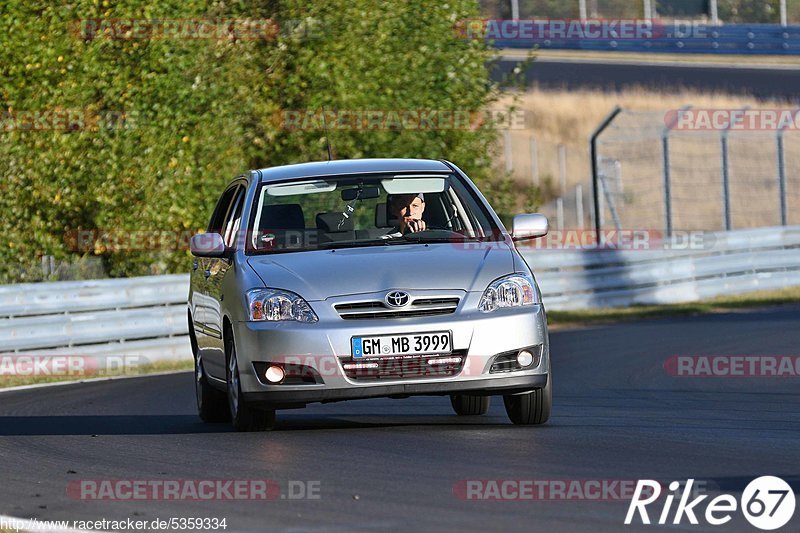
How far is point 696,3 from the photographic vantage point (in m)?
53.2

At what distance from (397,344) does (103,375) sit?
871 centimetres

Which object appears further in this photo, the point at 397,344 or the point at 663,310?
the point at 663,310

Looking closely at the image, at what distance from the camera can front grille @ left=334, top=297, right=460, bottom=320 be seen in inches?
365

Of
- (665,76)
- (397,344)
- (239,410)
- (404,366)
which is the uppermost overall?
(397,344)

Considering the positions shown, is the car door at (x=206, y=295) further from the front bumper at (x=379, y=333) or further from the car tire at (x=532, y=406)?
the car tire at (x=532, y=406)

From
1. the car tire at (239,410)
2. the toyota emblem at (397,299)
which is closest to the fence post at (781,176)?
the car tire at (239,410)

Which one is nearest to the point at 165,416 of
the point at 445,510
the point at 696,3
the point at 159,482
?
the point at 159,482

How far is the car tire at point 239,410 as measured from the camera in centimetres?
988

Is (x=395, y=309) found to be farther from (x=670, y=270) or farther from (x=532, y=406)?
(x=670, y=270)

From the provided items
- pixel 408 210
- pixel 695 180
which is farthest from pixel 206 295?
pixel 695 180

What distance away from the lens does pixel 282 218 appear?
10414 mm

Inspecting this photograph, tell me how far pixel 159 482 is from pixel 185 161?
14258 millimetres

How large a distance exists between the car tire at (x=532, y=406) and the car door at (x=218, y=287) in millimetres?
1839

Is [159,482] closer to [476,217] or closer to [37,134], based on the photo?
[476,217]
